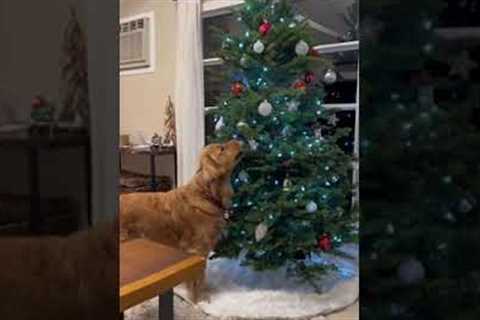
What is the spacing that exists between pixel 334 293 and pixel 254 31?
5.97 feet

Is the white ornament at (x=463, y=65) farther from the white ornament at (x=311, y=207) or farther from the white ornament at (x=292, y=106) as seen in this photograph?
the white ornament at (x=292, y=106)

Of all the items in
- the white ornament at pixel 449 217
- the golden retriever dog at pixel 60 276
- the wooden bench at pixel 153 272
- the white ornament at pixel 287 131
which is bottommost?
the wooden bench at pixel 153 272

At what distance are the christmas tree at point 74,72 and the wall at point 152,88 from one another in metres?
4.27

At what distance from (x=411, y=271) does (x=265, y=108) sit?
2.28m

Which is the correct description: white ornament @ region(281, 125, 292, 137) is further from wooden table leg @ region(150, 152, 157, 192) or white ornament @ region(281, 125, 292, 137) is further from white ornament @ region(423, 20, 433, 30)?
white ornament @ region(423, 20, 433, 30)

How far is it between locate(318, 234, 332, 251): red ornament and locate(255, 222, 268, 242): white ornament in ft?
1.22

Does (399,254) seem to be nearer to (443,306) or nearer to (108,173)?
(443,306)

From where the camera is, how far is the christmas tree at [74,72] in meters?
0.61

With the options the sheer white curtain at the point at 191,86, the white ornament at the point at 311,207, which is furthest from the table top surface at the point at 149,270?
the sheer white curtain at the point at 191,86

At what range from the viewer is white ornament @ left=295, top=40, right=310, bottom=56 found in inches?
120

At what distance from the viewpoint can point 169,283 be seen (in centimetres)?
215

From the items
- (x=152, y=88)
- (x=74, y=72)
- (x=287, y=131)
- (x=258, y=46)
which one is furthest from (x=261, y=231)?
(x=152, y=88)

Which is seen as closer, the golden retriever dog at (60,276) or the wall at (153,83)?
the golden retriever dog at (60,276)

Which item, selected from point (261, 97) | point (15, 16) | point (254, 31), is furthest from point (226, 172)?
point (15, 16)
